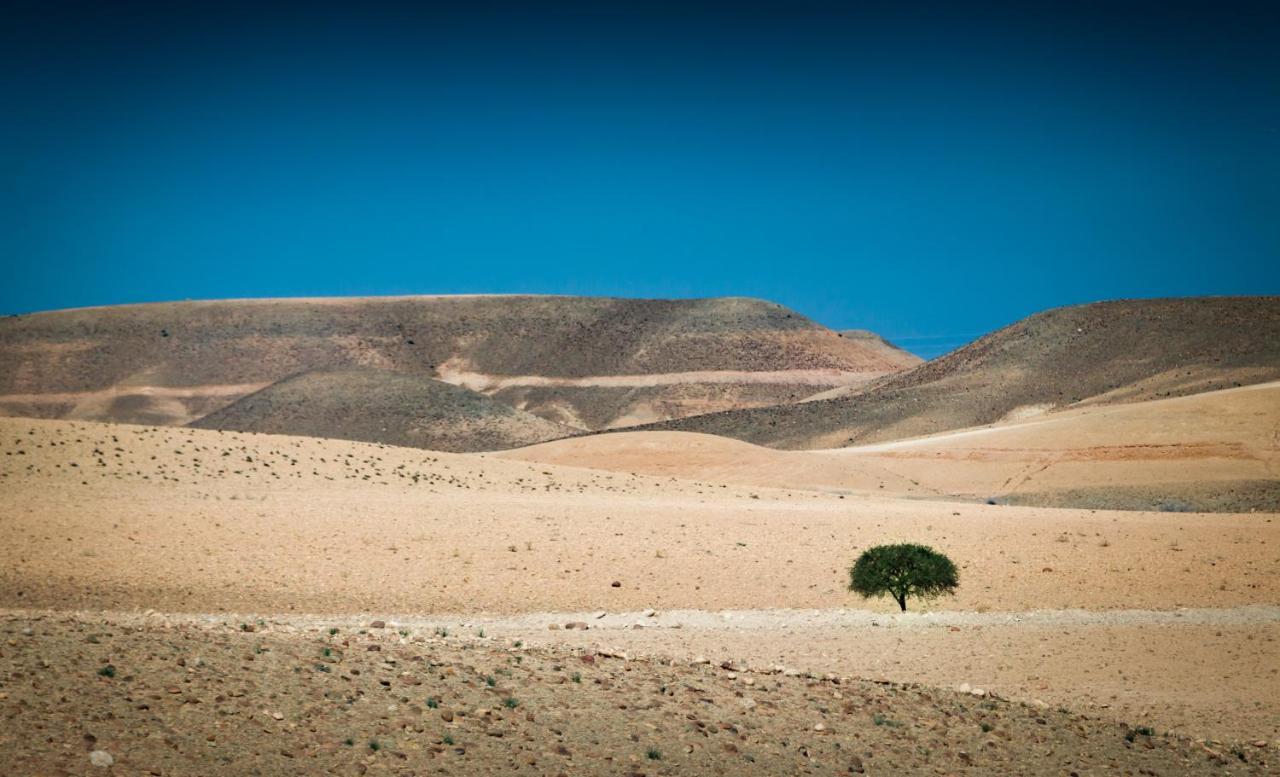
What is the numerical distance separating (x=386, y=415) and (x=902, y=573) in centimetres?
6303

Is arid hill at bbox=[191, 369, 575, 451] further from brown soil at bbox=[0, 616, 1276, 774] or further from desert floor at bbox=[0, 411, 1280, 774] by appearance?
brown soil at bbox=[0, 616, 1276, 774]

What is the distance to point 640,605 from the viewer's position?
17141 mm

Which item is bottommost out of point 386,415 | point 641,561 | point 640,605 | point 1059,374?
point 640,605

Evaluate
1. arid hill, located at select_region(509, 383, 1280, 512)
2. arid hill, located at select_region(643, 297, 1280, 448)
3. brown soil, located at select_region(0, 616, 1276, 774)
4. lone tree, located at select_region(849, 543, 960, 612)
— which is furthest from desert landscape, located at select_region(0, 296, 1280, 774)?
arid hill, located at select_region(643, 297, 1280, 448)

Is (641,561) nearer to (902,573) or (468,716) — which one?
(902,573)

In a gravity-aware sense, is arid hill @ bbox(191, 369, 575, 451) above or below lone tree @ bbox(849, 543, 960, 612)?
above

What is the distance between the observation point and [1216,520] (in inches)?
1034

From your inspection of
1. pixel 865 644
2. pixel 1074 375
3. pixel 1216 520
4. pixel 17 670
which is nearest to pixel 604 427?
pixel 1074 375

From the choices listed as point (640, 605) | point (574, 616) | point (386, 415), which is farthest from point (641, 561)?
point (386, 415)

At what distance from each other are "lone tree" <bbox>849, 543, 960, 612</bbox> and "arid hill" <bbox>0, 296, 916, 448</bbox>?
81728 millimetres

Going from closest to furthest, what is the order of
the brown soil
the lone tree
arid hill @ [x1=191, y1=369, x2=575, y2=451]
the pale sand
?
1. the brown soil
2. the pale sand
3. the lone tree
4. arid hill @ [x1=191, y1=369, x2=575, y2=451]

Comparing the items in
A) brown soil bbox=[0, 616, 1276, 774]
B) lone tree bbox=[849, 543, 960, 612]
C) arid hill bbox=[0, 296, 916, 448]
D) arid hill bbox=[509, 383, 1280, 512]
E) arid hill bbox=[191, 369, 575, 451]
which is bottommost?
brown soil bbox=[0, 616, 1276, 774]

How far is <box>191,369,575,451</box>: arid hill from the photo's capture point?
240 feet

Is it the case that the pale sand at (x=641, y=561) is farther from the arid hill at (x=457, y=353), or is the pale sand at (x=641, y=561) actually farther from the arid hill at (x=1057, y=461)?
the arid hill at (x=457, y=353)
